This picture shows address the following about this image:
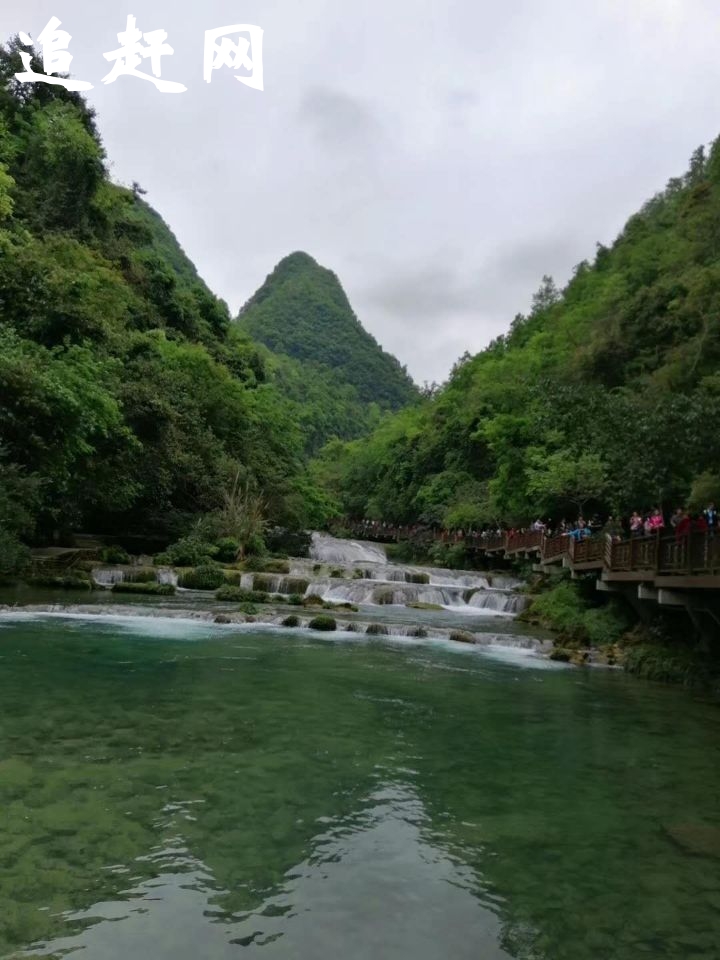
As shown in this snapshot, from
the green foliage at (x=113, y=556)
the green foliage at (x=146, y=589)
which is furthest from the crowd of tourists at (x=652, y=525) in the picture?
the green foliage at (x=113, y=556)

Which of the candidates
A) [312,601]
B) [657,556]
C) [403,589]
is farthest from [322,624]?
[403,589]

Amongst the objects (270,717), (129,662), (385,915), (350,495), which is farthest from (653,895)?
(350,495)

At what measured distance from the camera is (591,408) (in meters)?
16.0

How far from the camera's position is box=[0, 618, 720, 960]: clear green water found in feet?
13.0

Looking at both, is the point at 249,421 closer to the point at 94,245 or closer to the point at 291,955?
the point at 94,245

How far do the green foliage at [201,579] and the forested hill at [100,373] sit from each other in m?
4.48

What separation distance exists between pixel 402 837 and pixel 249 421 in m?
37.6

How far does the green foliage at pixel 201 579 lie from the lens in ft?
84.5

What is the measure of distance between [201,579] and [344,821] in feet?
68.9

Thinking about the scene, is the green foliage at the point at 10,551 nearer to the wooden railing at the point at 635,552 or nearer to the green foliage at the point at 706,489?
the wooden railing at the point at 635,552

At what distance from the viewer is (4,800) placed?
525 centimetres

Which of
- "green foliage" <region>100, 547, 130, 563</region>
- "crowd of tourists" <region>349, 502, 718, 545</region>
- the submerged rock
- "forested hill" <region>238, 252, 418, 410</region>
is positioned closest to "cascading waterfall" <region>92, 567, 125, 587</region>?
"green foliage" <region>100, 547, 130, 563</region>

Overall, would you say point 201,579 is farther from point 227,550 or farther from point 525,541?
point 525,541

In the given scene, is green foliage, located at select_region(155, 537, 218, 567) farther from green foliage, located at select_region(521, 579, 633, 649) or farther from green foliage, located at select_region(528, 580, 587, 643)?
green foliage, located at select_region(521, 579, 633, 649)
